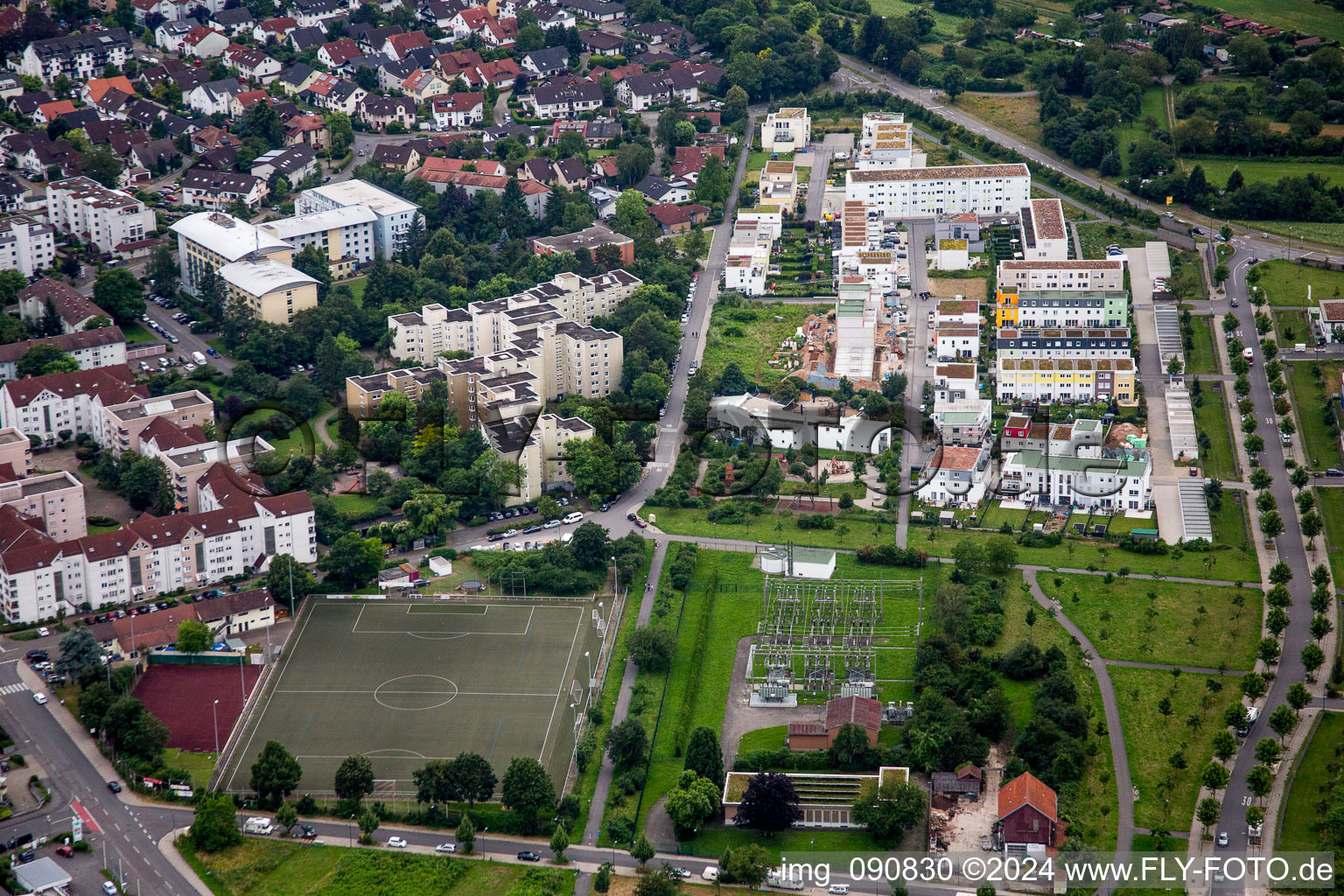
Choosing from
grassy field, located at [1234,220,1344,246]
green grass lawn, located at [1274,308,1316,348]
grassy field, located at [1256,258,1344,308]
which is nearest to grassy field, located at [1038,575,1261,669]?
green grass lawn, located at [1274,308,1316,348]

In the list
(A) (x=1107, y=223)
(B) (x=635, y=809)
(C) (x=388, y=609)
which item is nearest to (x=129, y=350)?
(C) (x=388, y=609)

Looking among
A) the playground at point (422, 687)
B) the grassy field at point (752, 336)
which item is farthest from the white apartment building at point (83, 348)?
the grassy field at point (752, 336)

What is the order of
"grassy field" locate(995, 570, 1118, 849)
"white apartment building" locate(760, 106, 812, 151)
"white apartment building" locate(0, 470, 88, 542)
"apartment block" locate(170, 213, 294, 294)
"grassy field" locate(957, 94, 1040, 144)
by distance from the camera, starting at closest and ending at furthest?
"grassy field" locate(995, 570, 1118, 849), "white apartment building" locate(0, 470, 88, 542), "apartment block" locate(170, 213, 294, 294), "white apartment building" locate(760, 106, 812, 151), "grassy field" locate(957, 94, 1040, 144)

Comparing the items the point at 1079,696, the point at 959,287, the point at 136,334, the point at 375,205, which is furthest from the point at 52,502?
the point at 959,287

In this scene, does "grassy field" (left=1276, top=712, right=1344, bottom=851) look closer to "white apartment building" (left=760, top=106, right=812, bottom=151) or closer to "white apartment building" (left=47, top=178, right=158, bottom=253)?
"white apartment building" (left=760, top=106, right=812, bottom=151)

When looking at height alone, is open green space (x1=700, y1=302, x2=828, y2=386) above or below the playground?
above

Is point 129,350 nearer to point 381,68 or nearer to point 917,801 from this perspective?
point 381,68

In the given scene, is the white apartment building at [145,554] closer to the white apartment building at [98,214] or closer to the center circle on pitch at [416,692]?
the center circle on pitch at [416,692]
